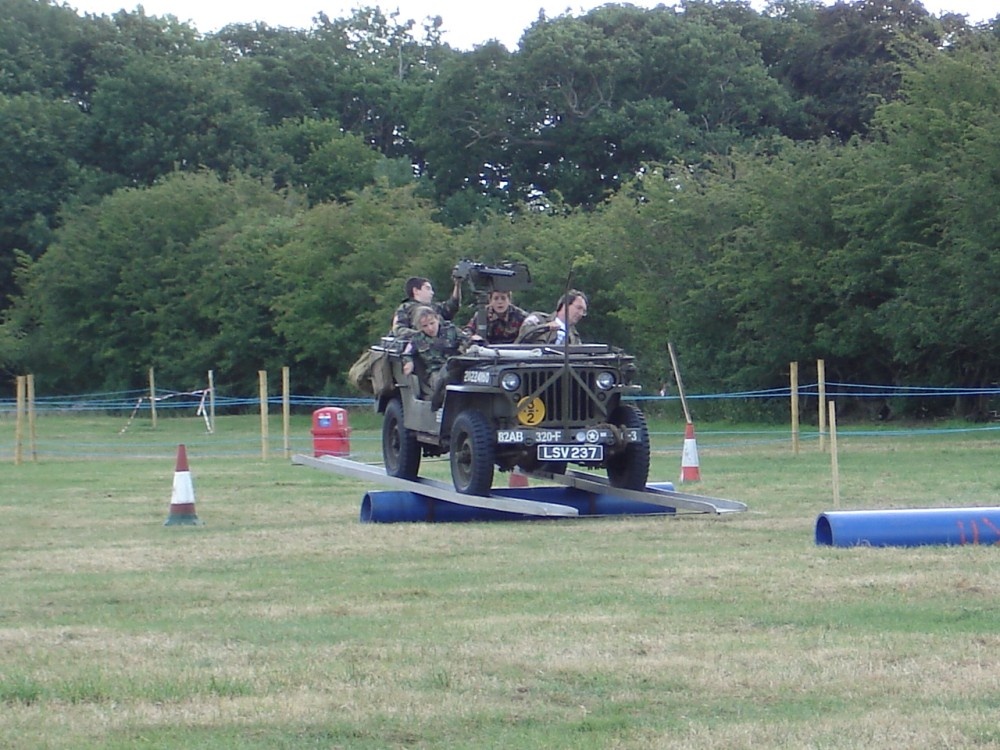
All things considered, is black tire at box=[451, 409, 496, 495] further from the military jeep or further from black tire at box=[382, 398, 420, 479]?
black tire at box=[382, 398, 420, 479]

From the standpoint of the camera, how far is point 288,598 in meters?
9.79

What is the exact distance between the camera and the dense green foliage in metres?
32.2

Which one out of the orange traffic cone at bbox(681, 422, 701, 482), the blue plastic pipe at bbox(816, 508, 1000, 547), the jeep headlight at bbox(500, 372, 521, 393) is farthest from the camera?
the orange traffic cone at bbox(681, 422, 701, 482)

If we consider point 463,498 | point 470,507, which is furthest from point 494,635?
point 470,507

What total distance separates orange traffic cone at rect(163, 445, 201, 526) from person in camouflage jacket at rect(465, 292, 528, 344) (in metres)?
3.27

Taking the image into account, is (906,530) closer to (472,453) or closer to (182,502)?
(472,453)

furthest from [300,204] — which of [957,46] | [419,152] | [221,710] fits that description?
[221,710]

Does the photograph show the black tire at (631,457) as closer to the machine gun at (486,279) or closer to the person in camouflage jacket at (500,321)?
Answer: the person in camouflage jacket at (500,321)

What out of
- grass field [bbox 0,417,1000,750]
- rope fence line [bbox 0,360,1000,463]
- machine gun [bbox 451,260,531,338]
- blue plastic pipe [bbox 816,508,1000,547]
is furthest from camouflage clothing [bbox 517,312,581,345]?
rope fence line [bbox 0,360,1000,463]

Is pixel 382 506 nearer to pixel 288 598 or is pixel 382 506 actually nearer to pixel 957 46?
pixel 288 598

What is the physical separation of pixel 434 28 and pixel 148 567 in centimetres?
7969

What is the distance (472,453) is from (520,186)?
5181 centimetres

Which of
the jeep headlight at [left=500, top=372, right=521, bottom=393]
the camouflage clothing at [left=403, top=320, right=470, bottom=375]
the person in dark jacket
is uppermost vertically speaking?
the person in dark jacket

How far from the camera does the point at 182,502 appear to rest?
1490cm
